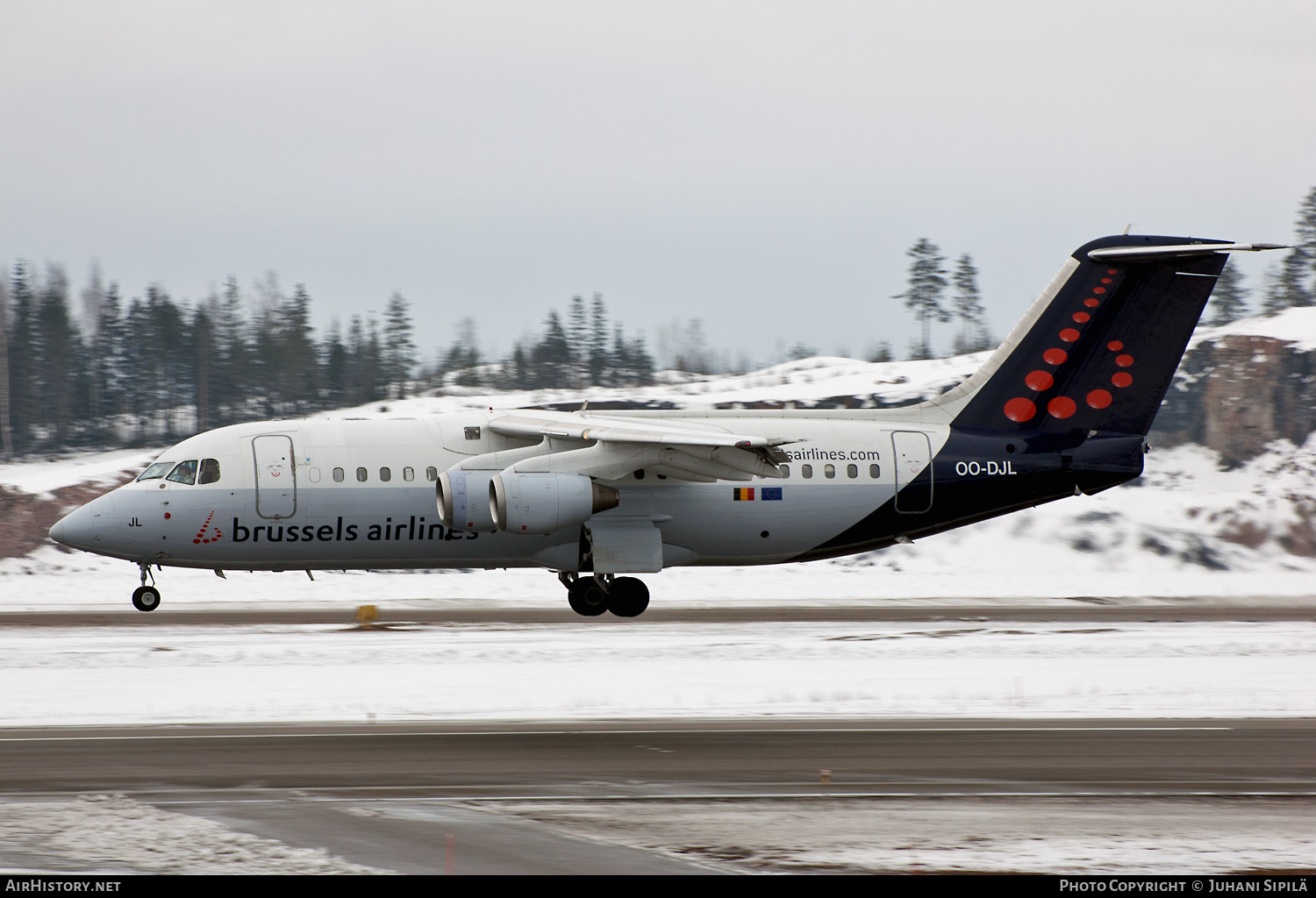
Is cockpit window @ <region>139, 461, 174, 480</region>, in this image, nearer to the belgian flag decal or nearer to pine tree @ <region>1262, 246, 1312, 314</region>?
the belgian flag decal

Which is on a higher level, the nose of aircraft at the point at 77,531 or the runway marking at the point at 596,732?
the nose of aircraft at the point at 77,531

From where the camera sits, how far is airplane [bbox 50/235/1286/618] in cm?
2344

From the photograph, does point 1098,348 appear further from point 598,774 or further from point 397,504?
point 598,774

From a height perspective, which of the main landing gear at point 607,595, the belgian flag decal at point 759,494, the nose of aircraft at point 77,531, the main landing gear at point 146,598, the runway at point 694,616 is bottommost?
the runway at point 694,616

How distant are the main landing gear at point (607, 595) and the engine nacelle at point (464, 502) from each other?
114 inches

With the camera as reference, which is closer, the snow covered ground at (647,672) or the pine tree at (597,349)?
the snow covered ground at (647,672)

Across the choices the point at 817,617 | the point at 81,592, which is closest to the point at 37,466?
the point at 81,592

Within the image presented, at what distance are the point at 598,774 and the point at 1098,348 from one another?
54.4 feet

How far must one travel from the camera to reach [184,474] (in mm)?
23672

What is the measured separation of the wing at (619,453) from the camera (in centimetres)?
2288

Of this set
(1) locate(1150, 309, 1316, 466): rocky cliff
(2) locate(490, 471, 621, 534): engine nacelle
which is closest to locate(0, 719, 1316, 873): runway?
(2) locate(490, 471, 621, 534): engine nacelle

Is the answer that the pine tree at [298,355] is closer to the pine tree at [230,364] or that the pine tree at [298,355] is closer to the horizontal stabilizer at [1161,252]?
the pine tree at [230,364]

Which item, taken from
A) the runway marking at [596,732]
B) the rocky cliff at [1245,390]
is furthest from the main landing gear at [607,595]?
the rocky cliff at [1245,390]

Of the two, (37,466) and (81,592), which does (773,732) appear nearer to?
(81,592)
